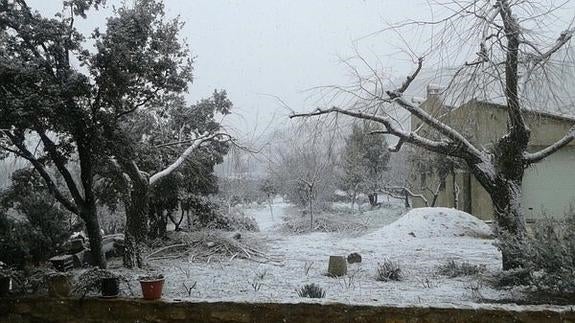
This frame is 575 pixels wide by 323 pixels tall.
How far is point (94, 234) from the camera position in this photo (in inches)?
212

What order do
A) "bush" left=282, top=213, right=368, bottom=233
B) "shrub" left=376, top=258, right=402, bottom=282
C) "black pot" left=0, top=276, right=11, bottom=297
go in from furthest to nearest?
1. "bush" left=282, top=213, right=368, bottom=233
2. "shrub" left=376, top=258, right=402, bottom=282
3. "black pot" left=0, top=276, right=11, bottom=297

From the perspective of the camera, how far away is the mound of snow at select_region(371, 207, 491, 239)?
31.5ft

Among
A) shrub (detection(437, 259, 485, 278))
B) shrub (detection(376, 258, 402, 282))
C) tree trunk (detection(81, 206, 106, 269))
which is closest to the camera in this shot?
tree trunk (detection(81, 206, 106, 269))

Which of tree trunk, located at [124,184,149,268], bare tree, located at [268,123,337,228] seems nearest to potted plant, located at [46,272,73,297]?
tree trunk, located at [124,184,149,268]

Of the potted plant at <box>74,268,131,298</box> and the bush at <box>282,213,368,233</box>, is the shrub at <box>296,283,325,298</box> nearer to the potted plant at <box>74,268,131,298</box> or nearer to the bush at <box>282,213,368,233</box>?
the potted plant at <box>74,268,131,298</box>

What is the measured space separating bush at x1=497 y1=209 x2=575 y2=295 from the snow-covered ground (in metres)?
0.32

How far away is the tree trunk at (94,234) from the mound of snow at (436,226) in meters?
6.26

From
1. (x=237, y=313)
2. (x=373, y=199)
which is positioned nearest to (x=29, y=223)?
(x=237, y=313)

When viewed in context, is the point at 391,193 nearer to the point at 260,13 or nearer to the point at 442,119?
the point at 260,13

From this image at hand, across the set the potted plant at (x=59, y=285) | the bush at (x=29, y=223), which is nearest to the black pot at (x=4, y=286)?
the potted plant at (x=59, y=285)

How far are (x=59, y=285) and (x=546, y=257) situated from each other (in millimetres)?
4516

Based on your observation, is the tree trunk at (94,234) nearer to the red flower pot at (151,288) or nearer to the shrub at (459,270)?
the red flower pot at (151,288)

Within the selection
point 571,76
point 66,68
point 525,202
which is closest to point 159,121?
point 66,68

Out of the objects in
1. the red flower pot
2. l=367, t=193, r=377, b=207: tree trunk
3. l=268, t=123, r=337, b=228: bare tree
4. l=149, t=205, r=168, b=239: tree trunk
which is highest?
l=268, t=123, r=337, b=228: bare tree
